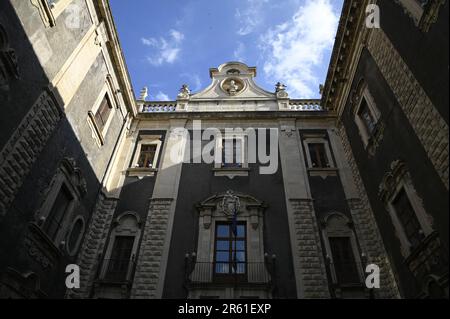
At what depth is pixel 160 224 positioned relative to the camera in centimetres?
1198

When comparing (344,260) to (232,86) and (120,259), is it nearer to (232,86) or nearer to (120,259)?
(120,259)

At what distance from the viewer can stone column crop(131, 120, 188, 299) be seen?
1050cm

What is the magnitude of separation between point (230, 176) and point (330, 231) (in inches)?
179

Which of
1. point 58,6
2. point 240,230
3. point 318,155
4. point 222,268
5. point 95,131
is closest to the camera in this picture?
point 58,6

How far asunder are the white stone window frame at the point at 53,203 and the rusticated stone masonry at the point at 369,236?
10.1 metres

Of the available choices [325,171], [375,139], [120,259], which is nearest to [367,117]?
[375,139]

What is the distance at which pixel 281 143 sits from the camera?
48.1ft

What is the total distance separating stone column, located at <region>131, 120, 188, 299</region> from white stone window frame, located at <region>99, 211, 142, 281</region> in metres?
0.25

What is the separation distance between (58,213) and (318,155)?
421 inches

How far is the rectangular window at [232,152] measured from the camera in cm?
1425
